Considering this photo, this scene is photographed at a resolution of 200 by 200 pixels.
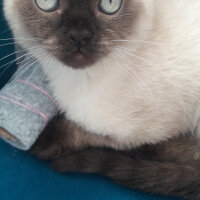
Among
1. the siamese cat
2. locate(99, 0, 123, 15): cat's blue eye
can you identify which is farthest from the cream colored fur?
locate(99, 0, 123, 15): cat's blue eye

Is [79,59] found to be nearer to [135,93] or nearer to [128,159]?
[135,93]

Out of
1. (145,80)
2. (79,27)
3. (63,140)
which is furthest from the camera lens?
(63,140)

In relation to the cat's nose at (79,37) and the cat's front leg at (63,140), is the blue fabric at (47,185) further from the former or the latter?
the cat's nose at (79,37)

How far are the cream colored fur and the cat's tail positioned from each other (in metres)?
0.09

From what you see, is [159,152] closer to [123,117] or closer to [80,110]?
[123,117]

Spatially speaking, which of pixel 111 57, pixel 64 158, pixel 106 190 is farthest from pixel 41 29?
pixel 106 190

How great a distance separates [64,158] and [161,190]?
0.35 metres

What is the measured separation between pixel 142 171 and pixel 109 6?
1.81 feet

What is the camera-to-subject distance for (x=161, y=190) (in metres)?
0.99

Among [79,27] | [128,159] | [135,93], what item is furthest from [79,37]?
[128,159]

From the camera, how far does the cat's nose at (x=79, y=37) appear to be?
771 mm

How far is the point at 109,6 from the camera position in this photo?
2.79 ft

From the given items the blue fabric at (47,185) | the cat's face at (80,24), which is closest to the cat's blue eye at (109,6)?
the cat's face at (80,24)

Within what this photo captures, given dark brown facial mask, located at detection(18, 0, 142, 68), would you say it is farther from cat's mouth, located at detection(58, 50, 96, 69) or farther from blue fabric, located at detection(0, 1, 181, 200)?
blue fabric, located at detection(0, 1, 181, 200)
